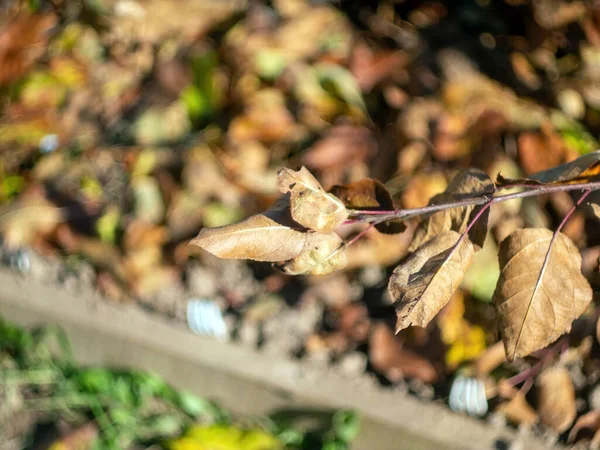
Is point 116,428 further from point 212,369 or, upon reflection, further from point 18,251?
point 18,251

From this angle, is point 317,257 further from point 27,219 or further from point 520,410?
point 27,219

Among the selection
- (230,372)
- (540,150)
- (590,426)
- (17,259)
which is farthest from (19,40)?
(590,426)

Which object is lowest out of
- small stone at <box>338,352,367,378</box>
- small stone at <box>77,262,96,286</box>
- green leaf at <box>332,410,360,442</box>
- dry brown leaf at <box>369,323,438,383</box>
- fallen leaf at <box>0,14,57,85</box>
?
green leaf at <box>332,410,360,442</box>

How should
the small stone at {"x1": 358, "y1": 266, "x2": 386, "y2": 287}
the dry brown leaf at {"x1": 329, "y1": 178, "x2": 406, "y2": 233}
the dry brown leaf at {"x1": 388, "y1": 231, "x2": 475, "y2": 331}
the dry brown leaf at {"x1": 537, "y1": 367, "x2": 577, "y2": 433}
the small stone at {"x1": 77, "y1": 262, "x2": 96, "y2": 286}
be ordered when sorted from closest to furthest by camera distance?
the dry brown leaf at {"x1": 388, "y1": 231, "x2": 475, "y2": 331} → the dry brown leaf at {"x1": 329, "y1": 178, "x2": 406, "y2": 233} → the dry brown leaf at {"x1": 537, "y1": 367, "x2": 577, "y2": 433} → the small stone at {"x1": 358, "y1": 266, "x2": 386, "y2": 287} → the small stone at {"x1": 77, "y1": 262, "x2": 96, "y2": 286}

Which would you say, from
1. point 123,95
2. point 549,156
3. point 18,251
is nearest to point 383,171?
point 549,156

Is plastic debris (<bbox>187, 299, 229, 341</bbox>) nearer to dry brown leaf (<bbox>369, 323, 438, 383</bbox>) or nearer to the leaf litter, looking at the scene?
the leaf litter

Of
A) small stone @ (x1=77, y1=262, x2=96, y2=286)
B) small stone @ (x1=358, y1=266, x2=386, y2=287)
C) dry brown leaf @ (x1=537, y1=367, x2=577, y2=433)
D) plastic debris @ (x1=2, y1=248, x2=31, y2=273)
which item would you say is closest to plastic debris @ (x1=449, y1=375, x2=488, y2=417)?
dry brown leaf @ (x1=537, y1=367, x2=577, y2=433)

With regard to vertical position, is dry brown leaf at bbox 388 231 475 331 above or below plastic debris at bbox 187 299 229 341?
above
